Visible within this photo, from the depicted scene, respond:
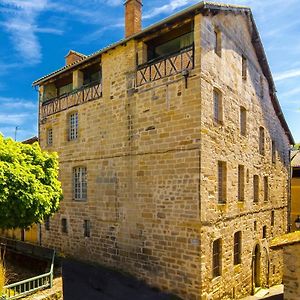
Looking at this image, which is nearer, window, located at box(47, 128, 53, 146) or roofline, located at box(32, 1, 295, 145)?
roofline, located at box(32, 1, 295, 145)

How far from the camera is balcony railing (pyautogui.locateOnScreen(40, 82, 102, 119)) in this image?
46.2 feet

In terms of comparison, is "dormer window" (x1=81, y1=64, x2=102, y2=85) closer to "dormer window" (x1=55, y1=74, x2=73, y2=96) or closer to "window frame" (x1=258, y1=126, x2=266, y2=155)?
"dormer window" (x1=55, y1=74, x2=73, y2=96)

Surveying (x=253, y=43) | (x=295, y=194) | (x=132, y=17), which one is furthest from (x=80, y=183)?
(x=295, y=194)

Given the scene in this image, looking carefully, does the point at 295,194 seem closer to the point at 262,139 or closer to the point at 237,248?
the point at 262,139

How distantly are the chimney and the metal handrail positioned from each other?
33.6 feet

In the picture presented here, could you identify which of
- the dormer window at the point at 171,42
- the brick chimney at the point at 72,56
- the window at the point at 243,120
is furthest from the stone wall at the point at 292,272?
the brick chimney at the point at 72,56

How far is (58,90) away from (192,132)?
978 cm

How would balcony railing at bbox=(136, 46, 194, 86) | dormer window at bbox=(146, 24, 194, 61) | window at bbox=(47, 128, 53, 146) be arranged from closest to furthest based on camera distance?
balcony railing at bbox=(136, 46, 194, 86)
dormer window at bbox=(146, 24, 194, 61)
window at bbox=(47, 128, 53, 146)

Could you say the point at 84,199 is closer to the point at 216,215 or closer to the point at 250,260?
the point at 216,215

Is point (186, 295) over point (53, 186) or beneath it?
beneath

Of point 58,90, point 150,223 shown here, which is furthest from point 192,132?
point 58,90

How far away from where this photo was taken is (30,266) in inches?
376

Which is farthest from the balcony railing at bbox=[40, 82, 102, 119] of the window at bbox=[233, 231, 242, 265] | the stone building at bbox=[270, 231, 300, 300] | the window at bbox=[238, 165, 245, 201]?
the stone building at bbox=[270, 231, 300, 300]

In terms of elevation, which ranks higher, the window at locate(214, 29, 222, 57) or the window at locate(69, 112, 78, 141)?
the window at locate(214, 29, 222, 57)
